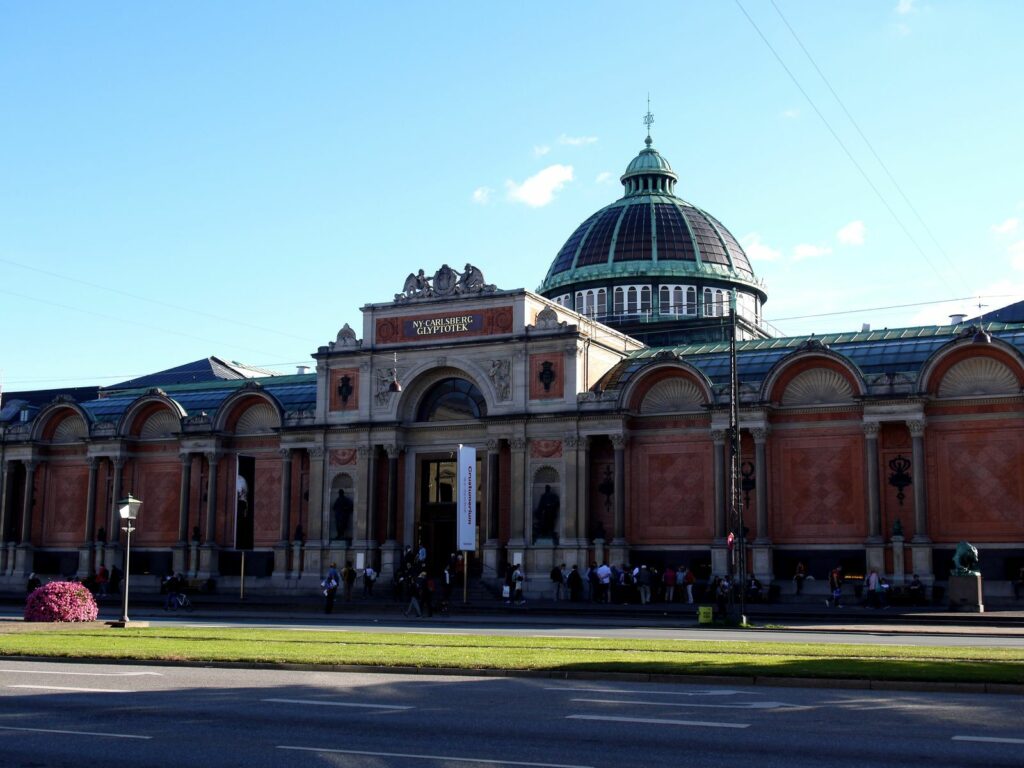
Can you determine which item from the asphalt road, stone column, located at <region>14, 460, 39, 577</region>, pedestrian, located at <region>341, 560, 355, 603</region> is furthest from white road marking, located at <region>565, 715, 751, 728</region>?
stone column, located at <region>14, 460, 39, 577</region>

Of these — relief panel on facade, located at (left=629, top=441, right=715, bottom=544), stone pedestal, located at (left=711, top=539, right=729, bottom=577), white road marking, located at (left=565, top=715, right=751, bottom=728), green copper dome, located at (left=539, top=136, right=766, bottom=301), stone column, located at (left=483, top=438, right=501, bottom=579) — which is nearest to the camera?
white road marking, located at (left=565, top=715, right=751, bottom=728)

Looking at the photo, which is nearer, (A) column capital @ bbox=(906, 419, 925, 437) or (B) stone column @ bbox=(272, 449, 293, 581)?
(A) column capital @ bbox=(906, 419, 925, 437)

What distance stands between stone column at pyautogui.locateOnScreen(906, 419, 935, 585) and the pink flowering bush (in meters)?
33.4

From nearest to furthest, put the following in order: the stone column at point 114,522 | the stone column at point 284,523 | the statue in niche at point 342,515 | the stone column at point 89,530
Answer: the statue in niche at point 342,515
the stone column at point 284,523
the stone column at point 114,522
the stone column at point 89,530

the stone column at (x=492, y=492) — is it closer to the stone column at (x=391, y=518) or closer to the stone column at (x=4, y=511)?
the stone column at (x=391, y=518)

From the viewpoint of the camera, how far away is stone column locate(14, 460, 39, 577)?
237ft

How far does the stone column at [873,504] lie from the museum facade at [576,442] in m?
0.10

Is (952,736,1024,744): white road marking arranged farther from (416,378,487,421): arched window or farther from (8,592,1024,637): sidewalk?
(416,378,487,421): arched window

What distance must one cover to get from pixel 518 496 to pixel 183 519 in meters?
21.2

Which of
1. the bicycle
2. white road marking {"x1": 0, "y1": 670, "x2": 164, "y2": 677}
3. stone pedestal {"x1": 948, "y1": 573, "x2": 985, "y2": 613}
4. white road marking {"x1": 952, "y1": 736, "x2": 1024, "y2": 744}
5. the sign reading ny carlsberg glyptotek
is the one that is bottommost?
the bicycle

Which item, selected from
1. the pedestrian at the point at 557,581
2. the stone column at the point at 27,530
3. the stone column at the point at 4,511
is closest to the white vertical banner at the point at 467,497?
the pedestrian at the point at 557,581

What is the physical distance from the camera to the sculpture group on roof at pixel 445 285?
63.2 m

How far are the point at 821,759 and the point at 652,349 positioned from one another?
54800mm

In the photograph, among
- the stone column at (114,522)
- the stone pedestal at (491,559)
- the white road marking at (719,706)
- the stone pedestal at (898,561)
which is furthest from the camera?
the stone column at (114,522)
